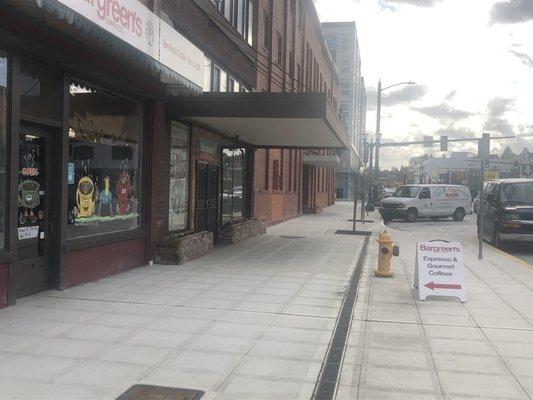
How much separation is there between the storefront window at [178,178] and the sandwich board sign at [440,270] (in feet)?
17.6

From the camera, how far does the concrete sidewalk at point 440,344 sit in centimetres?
443

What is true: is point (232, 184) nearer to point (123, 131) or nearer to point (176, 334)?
point (123, 131)

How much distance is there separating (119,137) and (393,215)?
2050 cm

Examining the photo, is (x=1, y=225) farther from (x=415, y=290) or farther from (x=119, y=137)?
(x=415, y=290)

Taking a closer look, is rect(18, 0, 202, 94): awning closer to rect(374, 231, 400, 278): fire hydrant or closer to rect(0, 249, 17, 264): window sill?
rect(0, 249, 17, 264): window sill

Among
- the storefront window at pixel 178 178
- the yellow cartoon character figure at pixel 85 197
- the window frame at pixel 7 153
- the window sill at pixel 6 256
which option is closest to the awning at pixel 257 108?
the storefront window at pixel 178 178

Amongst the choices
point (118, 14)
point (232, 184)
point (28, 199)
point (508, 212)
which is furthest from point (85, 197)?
point (508, 212)

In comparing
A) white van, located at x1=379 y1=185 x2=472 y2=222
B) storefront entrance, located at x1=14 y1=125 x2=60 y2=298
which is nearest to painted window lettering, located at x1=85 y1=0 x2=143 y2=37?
storefront entrance, located at x1=14 y1=125 x2=60 y2=298

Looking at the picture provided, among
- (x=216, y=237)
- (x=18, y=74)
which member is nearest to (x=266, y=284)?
(x=18, y=74)

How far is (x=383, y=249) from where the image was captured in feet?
31.6

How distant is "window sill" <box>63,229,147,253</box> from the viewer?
25.9 feet

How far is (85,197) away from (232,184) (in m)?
7.86

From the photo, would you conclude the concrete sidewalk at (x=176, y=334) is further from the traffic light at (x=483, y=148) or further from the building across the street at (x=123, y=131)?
the traffic light at (x=483, y=148)

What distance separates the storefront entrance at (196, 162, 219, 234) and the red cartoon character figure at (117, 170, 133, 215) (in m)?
3.16
